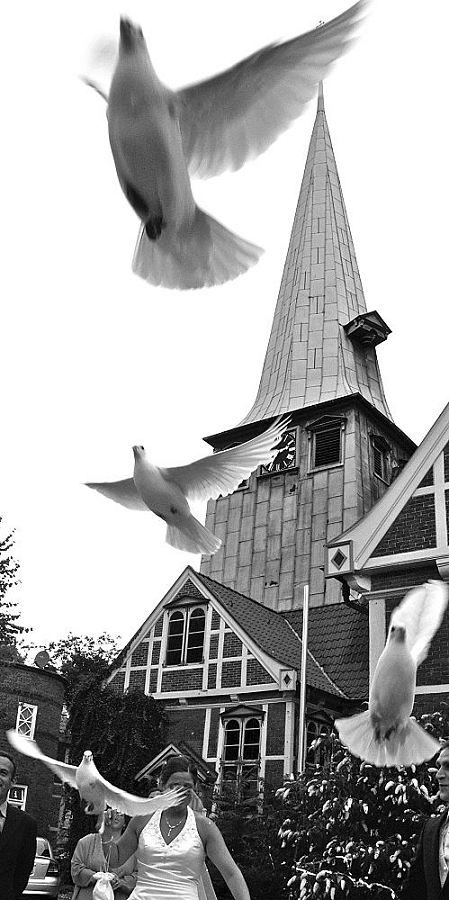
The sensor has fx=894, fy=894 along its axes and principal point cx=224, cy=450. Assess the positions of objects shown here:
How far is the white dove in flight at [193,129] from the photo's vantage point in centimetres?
121

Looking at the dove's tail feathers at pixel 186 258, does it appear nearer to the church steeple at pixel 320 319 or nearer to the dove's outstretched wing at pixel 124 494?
the dove's outstretched wing at pixel 124 494

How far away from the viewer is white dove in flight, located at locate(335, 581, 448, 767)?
2.34m

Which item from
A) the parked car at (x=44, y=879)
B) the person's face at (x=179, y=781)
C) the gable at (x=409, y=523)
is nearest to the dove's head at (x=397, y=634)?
the person's face at (x=179, y=781)

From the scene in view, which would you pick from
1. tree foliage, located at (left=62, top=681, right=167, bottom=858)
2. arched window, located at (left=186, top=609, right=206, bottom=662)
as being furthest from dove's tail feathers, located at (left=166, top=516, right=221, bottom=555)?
arched window, located at (left=186, top=609, right=206, bottom=662)

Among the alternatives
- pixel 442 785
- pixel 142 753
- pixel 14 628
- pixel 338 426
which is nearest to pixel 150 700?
pixel 142 753

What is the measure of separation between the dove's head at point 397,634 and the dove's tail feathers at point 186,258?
1302 mm

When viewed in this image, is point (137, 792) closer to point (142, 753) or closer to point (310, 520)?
point (142, 753)

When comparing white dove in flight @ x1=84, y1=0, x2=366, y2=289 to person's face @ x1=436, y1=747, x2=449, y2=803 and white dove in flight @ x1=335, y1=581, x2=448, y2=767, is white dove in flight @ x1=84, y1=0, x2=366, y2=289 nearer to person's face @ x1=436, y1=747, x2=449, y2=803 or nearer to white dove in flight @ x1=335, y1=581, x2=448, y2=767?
white dove in flight @ x1=335, y1=581, x2=448, y2=767

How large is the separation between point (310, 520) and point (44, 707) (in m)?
11.9

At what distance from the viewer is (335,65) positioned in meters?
1.36

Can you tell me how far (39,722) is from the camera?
32.2m

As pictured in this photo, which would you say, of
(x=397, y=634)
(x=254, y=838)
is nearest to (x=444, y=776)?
(x=397, y=634)

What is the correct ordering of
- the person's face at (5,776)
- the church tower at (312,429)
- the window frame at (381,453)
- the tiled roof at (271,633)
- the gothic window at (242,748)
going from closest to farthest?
the person's face at (5,776) < the gothic window at (242,748) < the tiled roof at (271,633) < the church tower at (312,429) < the window frame at (381,453)

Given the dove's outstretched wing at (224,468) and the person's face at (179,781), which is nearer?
the dove's outstretched wing at (224,468)
